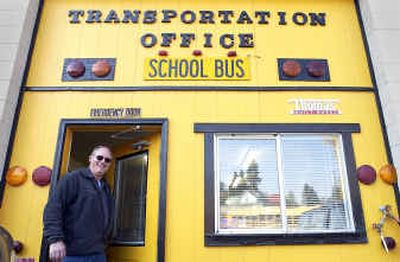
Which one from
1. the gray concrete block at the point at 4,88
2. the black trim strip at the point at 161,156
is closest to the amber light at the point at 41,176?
the black trim strip at the point at 161,156

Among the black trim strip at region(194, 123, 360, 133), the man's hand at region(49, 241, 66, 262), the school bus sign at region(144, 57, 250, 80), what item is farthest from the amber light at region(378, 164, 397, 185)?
the man's hand at region(49, 241, 66, 262)

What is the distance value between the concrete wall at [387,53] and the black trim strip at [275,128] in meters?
0.36

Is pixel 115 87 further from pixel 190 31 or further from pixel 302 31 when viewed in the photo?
pixel 302 31

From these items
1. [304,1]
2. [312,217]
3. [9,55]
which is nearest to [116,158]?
[9,55]

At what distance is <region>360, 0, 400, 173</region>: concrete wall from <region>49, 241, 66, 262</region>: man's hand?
10.5 feet

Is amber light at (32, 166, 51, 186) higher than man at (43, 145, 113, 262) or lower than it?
higher

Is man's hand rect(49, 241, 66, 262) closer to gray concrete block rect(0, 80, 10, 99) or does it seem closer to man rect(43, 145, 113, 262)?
man rect(43, 145, 113, 262)

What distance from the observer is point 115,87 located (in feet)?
11.8

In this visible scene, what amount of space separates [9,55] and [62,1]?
3.49 ft

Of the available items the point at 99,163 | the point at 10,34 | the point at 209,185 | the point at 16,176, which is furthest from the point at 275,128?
the point at 10,34

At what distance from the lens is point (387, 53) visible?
361 centimetres

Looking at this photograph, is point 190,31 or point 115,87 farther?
point 190,31

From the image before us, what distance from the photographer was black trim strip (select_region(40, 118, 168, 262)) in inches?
120

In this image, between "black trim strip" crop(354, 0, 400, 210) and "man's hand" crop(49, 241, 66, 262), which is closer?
"man's hand" crop(49, 241, 66, 262)
